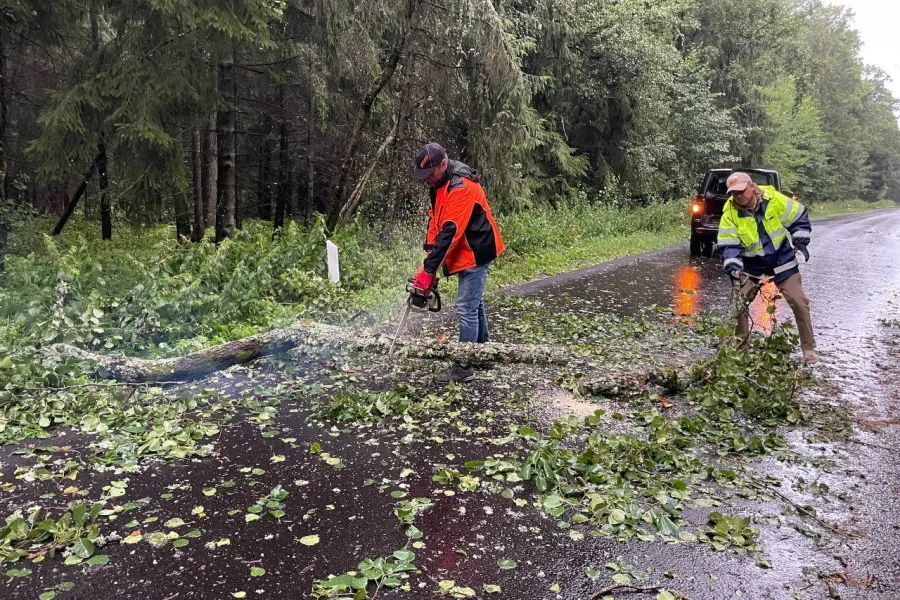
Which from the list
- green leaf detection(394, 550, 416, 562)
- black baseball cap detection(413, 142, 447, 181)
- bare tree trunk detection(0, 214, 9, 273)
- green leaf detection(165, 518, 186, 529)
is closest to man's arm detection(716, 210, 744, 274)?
black baseball cap detection(413, 142, 447, 181)

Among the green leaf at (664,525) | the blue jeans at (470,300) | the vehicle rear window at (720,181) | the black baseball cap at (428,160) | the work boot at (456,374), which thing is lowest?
the green leaf at (664,525)

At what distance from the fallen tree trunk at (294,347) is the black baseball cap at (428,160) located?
1.69 m

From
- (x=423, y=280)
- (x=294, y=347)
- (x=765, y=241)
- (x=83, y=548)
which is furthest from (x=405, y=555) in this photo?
(x=765, y=241)

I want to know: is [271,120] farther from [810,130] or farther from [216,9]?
[810,130]

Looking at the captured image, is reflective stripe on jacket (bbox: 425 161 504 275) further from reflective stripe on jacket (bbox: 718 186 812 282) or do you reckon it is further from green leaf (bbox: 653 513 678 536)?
green leaf (bbox: 653 513 678 536)

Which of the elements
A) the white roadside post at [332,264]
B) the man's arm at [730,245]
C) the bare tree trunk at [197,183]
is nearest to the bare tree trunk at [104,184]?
the bare tree trunk at [197,183]

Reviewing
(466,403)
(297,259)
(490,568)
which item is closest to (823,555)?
(490,568)

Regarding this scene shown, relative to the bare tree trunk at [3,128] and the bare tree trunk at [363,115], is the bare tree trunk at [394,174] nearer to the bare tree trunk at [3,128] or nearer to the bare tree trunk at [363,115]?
the bare tree trunk at [363,115]

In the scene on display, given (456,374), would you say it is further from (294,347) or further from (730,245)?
(730,245)

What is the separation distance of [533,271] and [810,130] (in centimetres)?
3459

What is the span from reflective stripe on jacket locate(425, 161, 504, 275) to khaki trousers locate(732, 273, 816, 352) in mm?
2565

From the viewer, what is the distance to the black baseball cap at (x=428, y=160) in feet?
17.0

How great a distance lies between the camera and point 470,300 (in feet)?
18.9

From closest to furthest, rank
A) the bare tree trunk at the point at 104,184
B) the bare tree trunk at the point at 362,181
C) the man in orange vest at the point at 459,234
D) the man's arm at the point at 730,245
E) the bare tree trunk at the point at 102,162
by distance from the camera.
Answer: the man in orange vest at the point at 459,234
the man's arm at the point at 730,245
the bare tree trunk at the point at 102,162
the bare tree trunk at the point at 104,184
the bare tree trunk at the point at 362,181
